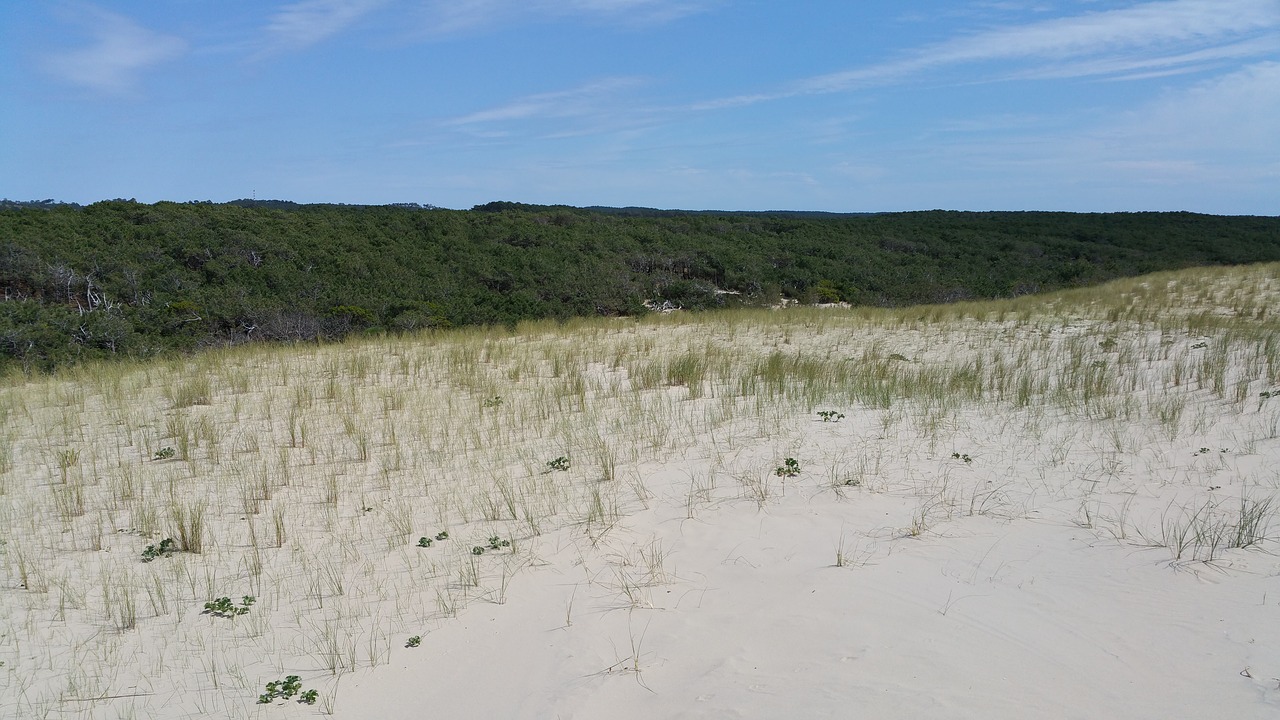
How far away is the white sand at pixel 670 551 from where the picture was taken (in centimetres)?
341

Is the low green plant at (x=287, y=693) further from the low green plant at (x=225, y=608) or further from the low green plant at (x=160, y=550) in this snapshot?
the low green plant at (x=160, y=550)

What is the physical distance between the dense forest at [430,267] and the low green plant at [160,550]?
9722mm

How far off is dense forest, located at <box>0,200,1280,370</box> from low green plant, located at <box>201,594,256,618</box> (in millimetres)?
10769

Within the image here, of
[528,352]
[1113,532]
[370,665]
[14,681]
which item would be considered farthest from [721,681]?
[528,352]

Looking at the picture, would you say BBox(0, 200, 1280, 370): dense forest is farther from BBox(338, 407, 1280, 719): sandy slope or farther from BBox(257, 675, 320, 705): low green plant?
BBox(338, 407, 1280, 719): sandy slope

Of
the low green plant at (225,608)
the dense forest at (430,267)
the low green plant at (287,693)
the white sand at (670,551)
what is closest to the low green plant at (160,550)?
the white sand at (670,551)

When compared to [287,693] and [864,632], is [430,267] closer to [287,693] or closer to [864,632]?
[287,693]

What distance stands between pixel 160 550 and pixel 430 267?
2294 centimetres

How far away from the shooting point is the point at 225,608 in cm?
413

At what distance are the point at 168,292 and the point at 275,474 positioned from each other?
57.4 feet

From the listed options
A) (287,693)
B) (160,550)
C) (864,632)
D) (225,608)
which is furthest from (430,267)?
(864,632)

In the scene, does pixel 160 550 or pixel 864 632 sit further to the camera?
pixel 160 550

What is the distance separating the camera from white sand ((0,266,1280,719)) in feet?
11.2

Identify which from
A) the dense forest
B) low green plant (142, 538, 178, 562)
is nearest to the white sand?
low green plant (142, 538, 178, 562)
